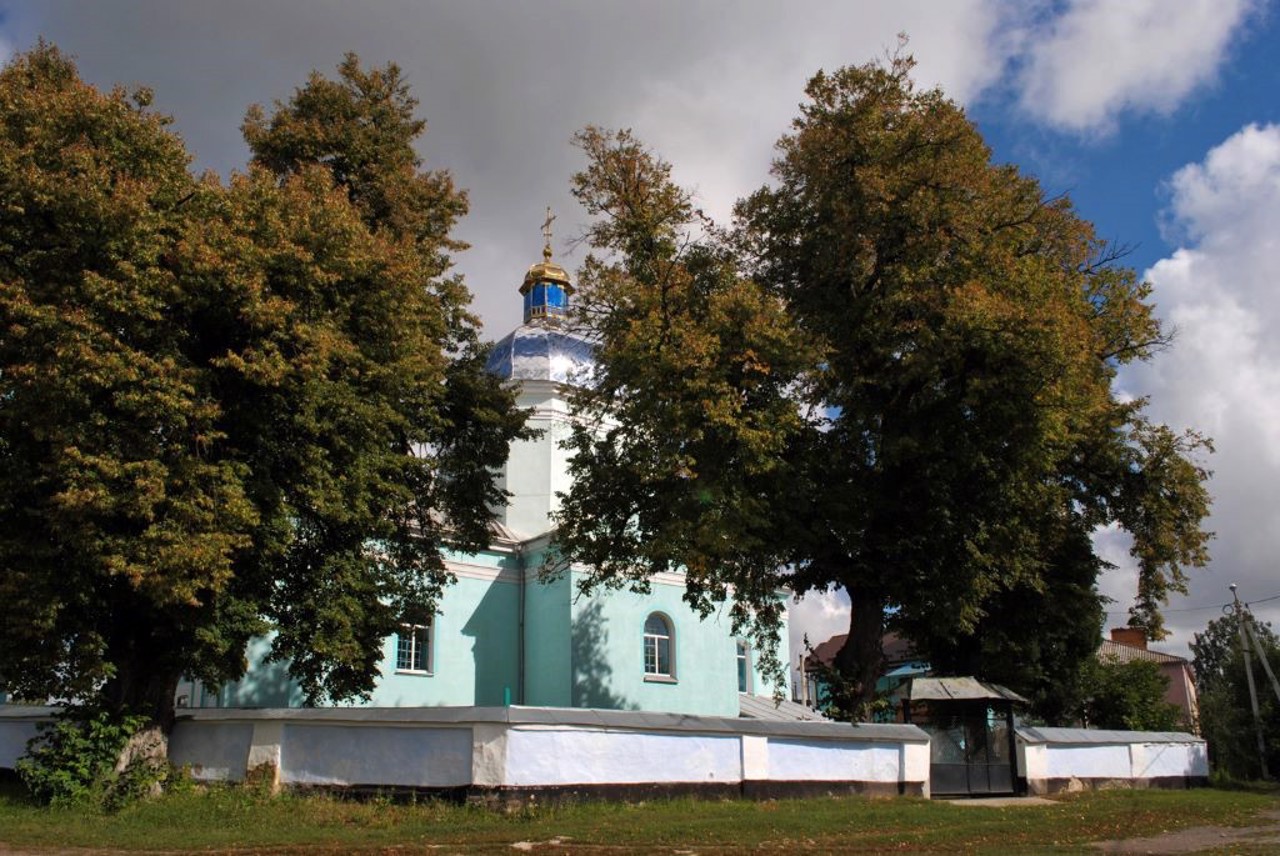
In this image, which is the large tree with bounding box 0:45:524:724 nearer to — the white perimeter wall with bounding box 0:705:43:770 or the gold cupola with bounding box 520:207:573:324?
the white perimeter wall with bounding box 0:705:43:770

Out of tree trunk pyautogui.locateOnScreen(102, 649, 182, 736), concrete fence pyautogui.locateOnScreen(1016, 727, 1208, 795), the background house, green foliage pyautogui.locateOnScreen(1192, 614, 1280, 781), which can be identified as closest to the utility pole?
green foliage pyautogui.locateOnScreen(1192, 614, 1280, 781)

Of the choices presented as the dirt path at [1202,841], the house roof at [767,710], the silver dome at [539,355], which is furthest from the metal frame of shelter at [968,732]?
the silver dome at [539,355]

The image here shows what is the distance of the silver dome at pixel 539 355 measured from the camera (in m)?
31.1

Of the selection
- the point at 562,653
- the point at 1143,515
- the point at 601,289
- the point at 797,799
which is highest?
the point at 601,289

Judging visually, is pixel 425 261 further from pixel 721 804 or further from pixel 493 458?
pixel 721 804

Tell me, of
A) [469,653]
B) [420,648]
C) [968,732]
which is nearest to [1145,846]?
[968,732]

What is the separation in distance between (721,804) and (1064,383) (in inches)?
322

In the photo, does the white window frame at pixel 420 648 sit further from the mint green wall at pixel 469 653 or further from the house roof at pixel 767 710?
the house roof at pixel 767 710

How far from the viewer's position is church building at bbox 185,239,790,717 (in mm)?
26297

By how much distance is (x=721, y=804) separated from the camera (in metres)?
13.9

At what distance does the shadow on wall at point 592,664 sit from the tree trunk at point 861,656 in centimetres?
916

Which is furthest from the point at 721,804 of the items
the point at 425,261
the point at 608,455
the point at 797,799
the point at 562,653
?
the point at 562,653

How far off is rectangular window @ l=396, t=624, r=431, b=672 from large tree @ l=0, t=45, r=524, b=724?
345 inches

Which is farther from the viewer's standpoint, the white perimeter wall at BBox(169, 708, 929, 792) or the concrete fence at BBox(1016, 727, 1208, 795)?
the concrete fence at BBox(1016, 727, 1208, 795)
